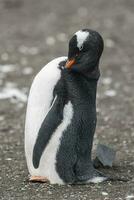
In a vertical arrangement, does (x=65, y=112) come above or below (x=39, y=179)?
above

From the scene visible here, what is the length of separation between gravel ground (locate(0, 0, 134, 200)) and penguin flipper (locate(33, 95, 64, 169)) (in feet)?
0.92

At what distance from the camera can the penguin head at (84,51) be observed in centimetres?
469

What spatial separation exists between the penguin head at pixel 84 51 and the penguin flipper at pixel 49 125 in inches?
10.5

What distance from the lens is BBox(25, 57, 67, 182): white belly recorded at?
4.73 m

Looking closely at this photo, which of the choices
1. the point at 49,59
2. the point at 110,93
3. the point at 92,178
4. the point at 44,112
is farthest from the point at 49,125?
the point at 49,59

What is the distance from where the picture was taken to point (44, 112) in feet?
15.6

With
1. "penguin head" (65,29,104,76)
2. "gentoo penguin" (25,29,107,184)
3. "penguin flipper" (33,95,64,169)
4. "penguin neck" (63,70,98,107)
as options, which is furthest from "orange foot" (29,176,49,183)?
"penguin head" (65,29,104,76)

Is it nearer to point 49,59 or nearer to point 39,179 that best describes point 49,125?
point 39,179

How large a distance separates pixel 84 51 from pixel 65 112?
0.45 metres

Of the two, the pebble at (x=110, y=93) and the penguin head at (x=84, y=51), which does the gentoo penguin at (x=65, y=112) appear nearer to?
the penguin head at (x=84, y=51)

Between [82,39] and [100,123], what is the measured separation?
2390mm

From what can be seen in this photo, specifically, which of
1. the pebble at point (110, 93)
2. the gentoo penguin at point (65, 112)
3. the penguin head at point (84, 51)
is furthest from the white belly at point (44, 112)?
the pebble at point (110, 93)

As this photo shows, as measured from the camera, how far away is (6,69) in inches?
348

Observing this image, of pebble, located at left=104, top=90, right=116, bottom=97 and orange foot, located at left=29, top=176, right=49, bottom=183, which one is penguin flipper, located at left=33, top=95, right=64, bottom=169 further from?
pebble, located at left=104, top=90, right=116, bottom=97
